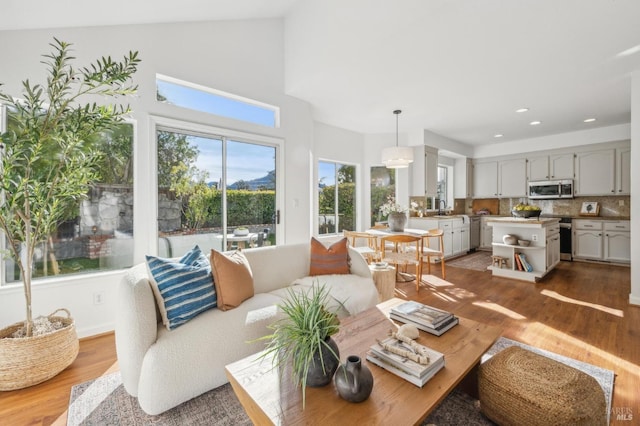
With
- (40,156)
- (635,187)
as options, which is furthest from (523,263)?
(40,156)

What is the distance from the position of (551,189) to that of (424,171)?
9.78 ft

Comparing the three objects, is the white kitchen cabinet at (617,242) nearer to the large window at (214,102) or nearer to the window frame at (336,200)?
Answer: the window frame at (336,200)

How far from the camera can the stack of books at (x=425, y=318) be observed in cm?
170

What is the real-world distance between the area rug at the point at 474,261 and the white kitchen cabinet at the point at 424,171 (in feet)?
4.91

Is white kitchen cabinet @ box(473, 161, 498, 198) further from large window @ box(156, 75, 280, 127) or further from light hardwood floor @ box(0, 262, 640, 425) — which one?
large window @ box(156, 75, 280, 127)

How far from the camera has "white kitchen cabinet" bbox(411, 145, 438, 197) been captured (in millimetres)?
5922

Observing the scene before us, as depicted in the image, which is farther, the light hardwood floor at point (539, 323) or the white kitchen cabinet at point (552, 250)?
the white kitchen cabinet at point (552, 250)

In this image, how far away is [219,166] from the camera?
3.69 metres

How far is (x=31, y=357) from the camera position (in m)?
1.93

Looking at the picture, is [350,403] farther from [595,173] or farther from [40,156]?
[595,173]

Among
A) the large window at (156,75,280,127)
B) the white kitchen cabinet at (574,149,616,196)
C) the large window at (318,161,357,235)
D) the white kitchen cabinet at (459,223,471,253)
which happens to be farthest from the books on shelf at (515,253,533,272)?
the large window at (156,75,280,127)

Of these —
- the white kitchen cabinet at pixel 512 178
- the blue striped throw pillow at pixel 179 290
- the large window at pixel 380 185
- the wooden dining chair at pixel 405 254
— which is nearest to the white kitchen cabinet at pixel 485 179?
the white kitchen cabinet at pixel 512 178

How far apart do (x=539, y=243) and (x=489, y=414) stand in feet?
12.6

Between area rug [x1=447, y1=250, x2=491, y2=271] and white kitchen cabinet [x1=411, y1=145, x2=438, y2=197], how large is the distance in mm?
1496
